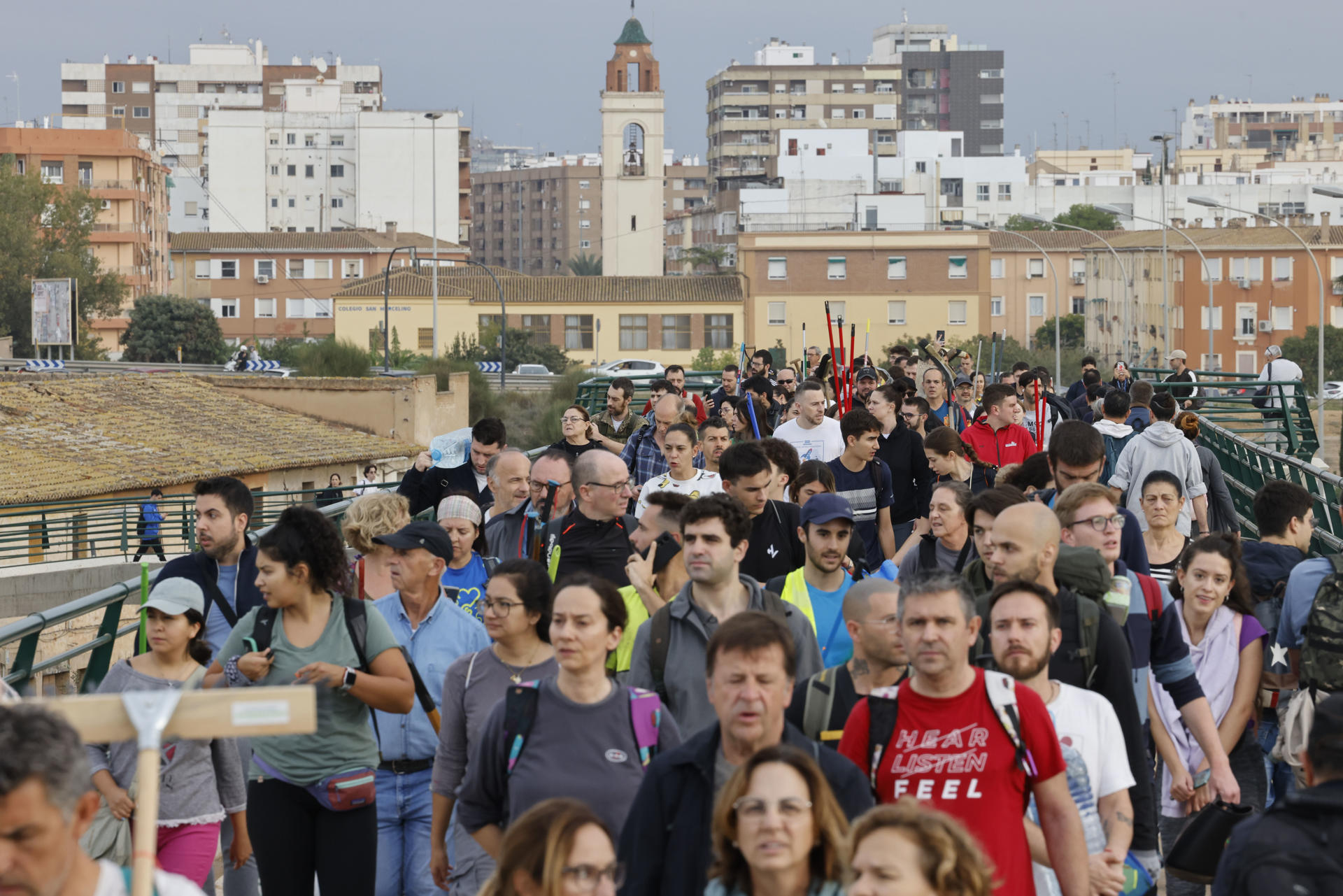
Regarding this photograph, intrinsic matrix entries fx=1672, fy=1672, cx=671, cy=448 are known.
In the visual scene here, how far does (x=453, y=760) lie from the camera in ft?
18.2

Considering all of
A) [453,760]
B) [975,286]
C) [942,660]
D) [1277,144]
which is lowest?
[453,760]

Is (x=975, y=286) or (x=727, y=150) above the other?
(x=727, y=150)

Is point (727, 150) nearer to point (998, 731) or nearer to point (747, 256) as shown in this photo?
point (747, 256)

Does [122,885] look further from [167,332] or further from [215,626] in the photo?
[167,332]

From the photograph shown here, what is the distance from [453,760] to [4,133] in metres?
111

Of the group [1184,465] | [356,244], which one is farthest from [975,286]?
[1184,465]

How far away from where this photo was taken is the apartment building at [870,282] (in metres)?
90.1

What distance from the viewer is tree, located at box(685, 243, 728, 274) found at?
115 meters

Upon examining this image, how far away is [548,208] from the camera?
187m

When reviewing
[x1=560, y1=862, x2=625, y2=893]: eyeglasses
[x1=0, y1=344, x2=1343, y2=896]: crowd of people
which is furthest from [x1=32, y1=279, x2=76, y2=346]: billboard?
[x1=560, y1=862, x2=625, y2=893]: eyeglasses

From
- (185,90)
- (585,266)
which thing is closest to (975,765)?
(585,266)

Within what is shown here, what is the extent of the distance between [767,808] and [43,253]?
3875 inches

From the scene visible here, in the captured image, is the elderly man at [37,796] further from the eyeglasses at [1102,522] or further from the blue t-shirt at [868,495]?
the blue t-shirt at [868,495]

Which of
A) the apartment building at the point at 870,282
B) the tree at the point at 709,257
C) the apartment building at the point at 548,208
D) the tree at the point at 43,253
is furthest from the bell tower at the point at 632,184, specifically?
the apartment building at the point at 548,208
